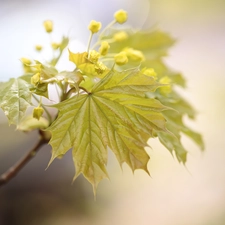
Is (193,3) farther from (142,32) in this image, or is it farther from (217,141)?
(142,32)

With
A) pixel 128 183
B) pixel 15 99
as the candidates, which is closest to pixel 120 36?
pixel 15 99

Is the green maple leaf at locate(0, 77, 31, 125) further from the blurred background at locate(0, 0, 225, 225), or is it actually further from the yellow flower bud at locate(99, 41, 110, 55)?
the blurred background at locate(0, 0, 225, 225)

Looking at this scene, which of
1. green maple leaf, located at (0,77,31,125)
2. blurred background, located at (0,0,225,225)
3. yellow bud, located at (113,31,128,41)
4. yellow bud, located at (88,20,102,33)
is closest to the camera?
green maple leaf, located at (0,77,31,125)

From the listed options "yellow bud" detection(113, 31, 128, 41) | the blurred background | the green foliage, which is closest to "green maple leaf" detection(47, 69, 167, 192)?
the green foliage

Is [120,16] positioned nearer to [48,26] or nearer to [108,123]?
[48,26]

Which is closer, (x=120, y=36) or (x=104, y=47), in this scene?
(x=104, y=47)

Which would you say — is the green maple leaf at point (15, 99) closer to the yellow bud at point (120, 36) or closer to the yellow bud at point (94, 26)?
the yellow bud at point (94, 26)
